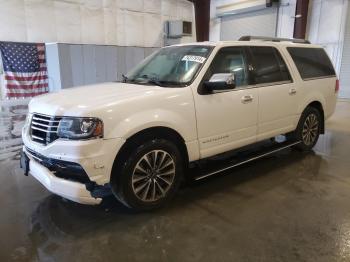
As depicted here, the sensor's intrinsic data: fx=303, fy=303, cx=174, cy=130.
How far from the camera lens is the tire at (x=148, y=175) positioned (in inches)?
104

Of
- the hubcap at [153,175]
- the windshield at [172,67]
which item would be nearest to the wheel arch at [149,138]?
the hubcap at [153,175]

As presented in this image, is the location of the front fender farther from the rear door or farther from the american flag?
the american flag

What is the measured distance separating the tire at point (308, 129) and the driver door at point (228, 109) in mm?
1099

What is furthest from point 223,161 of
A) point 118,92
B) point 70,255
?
point 70,255

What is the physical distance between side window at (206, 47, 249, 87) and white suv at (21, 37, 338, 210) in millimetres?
12

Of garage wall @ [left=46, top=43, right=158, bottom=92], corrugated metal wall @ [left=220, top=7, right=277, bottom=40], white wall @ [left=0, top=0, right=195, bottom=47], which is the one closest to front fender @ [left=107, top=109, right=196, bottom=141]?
garage wall @ [left=46, top=43, right=158, bottom=92]

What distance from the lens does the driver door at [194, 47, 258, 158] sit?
3.11m

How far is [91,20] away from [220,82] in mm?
9668

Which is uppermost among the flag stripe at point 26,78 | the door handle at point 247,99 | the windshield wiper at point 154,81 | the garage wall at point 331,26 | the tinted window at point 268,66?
the garage wall at point 331,26

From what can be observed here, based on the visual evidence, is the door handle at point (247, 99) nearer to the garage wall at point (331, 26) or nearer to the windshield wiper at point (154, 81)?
the windshield wiper at point (154, 81)

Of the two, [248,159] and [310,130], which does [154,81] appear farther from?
[310,130]

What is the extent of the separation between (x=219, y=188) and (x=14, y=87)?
8761 millimetres

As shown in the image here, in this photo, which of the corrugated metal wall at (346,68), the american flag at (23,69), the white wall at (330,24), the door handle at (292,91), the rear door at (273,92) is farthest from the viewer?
the white wall at (330,24)

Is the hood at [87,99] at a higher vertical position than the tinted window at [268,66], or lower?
lower
